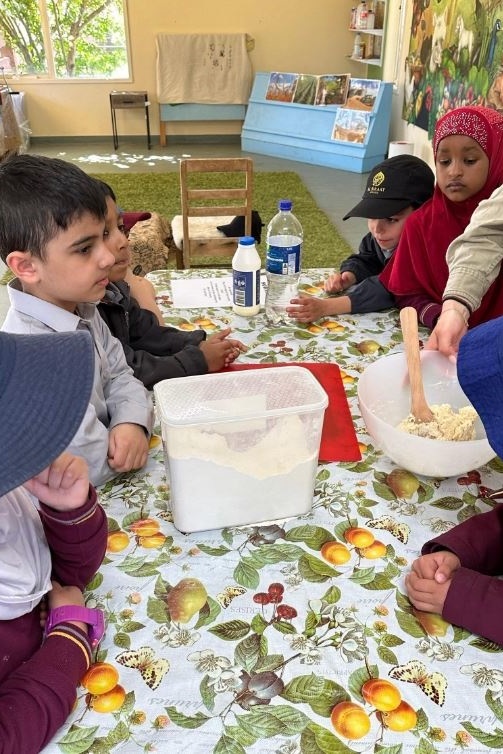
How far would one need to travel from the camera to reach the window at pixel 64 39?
6.59m

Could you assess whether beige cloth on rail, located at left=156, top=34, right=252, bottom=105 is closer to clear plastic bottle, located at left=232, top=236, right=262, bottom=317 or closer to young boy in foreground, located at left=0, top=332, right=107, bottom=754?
clear plastic bottle, located at left=232, top=236, right=262, bottom=317

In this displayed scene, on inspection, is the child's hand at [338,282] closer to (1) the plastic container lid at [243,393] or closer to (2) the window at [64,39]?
(1) the plastic container lid at [243,393]

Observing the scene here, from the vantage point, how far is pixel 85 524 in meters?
0.75

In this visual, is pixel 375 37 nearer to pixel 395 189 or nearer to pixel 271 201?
pixel 271 201

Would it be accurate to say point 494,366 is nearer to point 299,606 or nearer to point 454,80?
point 299,606

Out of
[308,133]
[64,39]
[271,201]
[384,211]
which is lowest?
[271,201]

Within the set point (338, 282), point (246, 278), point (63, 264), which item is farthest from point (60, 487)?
point (338, 282)

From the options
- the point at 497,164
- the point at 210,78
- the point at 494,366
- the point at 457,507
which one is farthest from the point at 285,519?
the point at 210,78

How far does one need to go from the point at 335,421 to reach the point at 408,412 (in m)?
0.14

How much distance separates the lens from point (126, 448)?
3.23 feet

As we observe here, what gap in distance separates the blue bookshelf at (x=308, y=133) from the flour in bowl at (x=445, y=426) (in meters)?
5.29

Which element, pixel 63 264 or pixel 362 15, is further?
pixel 362 15

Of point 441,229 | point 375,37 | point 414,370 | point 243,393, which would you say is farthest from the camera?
point 375,37

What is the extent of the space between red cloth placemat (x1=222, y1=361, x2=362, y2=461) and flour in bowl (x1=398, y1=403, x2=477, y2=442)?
0.10 metres
